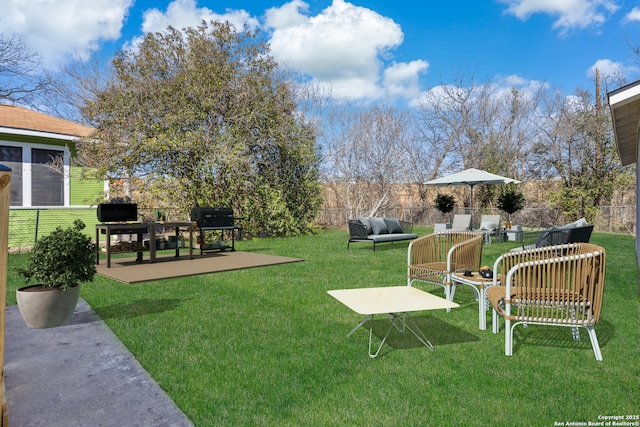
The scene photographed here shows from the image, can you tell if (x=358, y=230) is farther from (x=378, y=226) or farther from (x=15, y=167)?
(x=15, y=167)

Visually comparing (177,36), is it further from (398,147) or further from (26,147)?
(398,147)

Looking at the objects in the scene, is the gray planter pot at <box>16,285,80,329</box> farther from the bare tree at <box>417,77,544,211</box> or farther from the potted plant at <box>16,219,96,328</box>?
the bare tree at <box>417,77,544,211</box>

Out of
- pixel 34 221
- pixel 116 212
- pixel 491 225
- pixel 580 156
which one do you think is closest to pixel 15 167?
pixel 34 221

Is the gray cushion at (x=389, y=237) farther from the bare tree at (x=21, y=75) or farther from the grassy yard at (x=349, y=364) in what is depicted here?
the bare tree at (x=21, y=75)

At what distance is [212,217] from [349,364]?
23.1 ft

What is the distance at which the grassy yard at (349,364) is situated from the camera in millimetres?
2389

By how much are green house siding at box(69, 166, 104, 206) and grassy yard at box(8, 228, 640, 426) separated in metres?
6.82

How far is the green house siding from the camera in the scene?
11461mm

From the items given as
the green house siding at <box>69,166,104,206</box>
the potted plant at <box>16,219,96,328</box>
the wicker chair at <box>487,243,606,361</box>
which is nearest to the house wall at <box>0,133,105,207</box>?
the green house siding at <box>69,166,104,206</box>

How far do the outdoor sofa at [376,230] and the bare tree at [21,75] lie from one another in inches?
483

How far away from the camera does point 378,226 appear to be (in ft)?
34.2

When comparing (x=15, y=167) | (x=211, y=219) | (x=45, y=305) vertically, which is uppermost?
(x=15, y=167)

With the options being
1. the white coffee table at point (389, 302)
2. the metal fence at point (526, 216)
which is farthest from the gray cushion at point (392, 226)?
the white coffee table at point (389, 302)

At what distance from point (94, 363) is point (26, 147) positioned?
10014 millimetres
